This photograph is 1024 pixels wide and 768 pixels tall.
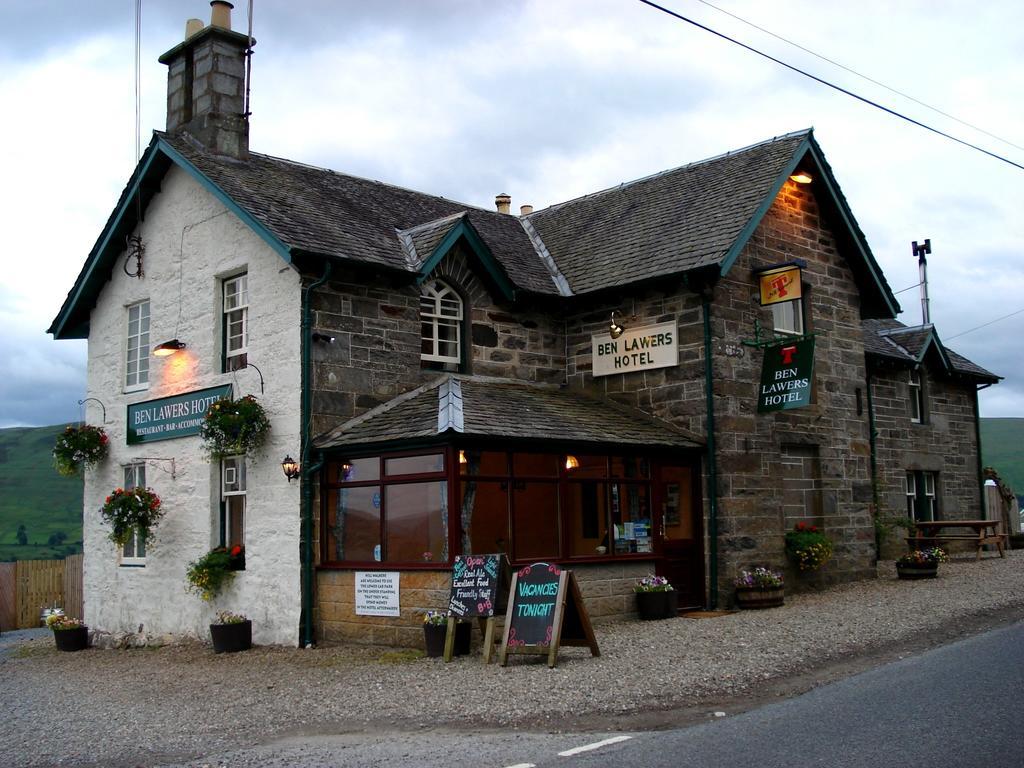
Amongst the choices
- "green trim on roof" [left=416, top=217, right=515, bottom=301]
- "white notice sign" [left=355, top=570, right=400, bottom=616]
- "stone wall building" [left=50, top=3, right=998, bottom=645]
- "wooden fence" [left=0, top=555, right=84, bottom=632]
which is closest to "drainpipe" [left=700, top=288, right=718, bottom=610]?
"stone wall building" [left=50, top=3, right=998, bottom=645]

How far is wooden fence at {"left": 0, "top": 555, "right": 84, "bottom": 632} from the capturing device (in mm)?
25219

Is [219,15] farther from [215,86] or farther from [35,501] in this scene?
[35,501]

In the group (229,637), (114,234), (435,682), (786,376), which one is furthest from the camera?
(114,234)

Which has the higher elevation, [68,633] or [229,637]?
[229,637]

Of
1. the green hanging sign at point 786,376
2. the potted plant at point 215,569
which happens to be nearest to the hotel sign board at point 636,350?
the green hanging sign at point 786,376

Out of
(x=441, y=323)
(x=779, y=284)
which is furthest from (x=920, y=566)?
(x=441, y=323)

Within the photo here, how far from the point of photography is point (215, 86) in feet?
61.6

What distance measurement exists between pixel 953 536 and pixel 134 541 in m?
15.8

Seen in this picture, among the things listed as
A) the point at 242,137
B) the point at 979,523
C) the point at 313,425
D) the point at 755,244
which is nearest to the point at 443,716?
the point at 313,425

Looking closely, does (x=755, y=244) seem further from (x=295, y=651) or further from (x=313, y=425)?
(x=295, y=651)

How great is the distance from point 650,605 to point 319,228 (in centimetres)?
745

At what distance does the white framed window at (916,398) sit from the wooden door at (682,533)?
35.4 feet

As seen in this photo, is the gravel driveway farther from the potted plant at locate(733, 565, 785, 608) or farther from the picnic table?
the picnic table

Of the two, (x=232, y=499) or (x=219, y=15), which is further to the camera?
(x=219, y=15)
